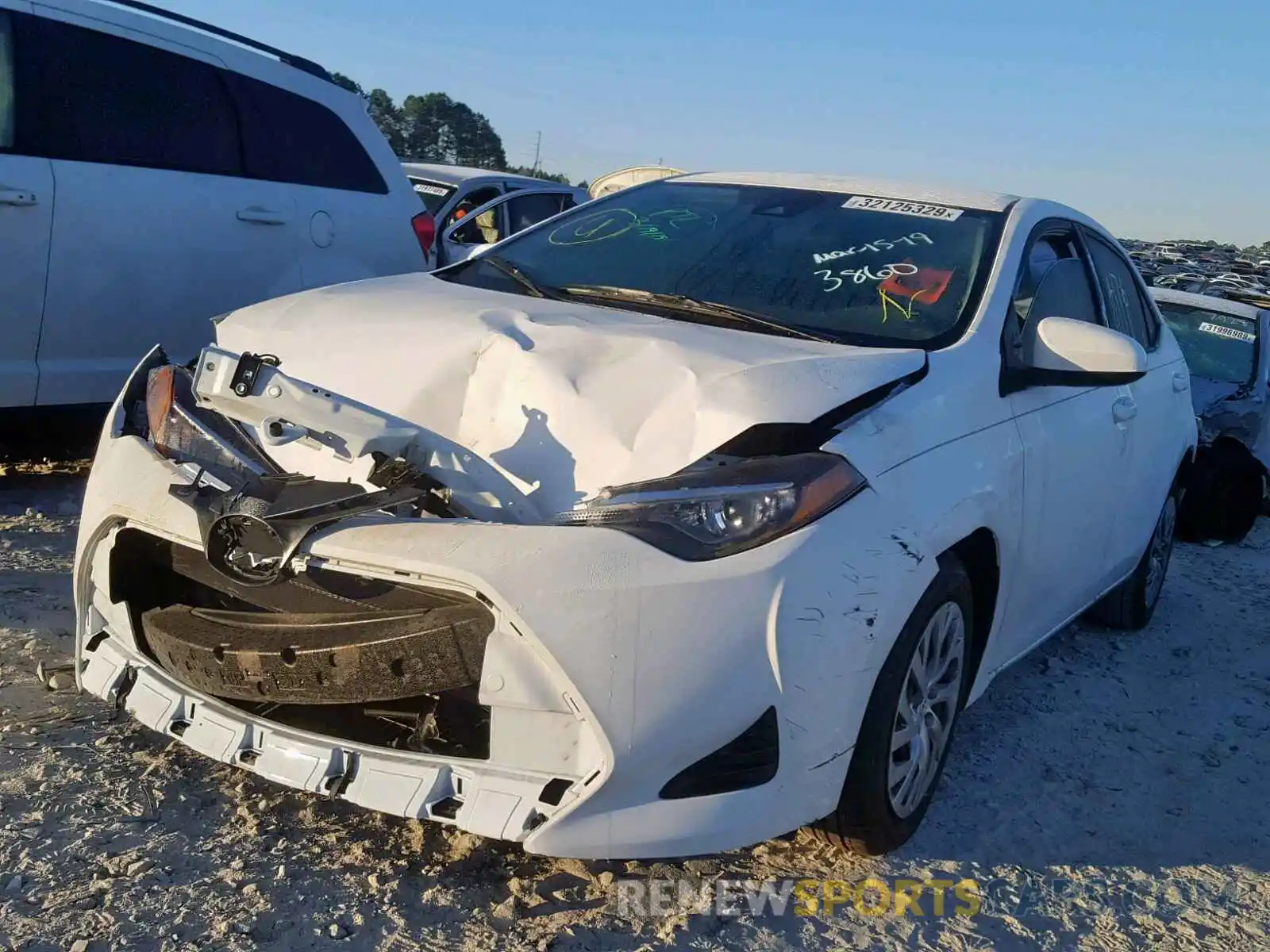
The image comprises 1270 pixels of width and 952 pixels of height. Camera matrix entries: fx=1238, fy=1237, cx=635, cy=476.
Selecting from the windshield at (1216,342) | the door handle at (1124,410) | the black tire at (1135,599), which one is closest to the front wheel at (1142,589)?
the black tire at (1135,599)

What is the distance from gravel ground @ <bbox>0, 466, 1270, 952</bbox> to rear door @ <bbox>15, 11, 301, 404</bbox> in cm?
126

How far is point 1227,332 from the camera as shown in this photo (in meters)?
8.09

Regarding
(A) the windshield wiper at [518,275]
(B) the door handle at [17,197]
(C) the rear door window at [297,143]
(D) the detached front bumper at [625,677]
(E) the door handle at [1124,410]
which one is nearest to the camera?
(D) the detached front bumper at [625,677]

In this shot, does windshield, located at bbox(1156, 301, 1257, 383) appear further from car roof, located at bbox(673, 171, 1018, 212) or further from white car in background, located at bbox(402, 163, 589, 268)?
white car in background, located at bbox(402, 163, 589, 268)

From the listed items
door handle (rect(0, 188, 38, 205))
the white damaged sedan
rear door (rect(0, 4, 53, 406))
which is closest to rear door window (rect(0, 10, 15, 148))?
rear door (rect(0, 4, 53, 406))

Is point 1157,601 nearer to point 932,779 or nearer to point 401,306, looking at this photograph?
point 932,779

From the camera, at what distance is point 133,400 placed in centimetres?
325

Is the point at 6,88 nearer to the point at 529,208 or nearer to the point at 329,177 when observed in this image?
the point at 329,177

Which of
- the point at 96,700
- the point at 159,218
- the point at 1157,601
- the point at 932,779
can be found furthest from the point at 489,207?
the point at 932,779

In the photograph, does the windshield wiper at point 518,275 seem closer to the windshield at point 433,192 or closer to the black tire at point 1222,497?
the black tire at point 1222,497

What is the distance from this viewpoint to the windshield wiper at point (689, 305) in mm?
3273

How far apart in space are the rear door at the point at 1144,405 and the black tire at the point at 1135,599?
14 centimetres

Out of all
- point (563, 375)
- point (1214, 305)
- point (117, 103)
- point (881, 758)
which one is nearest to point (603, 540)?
point (563, 375)

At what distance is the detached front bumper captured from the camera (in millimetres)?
2320
